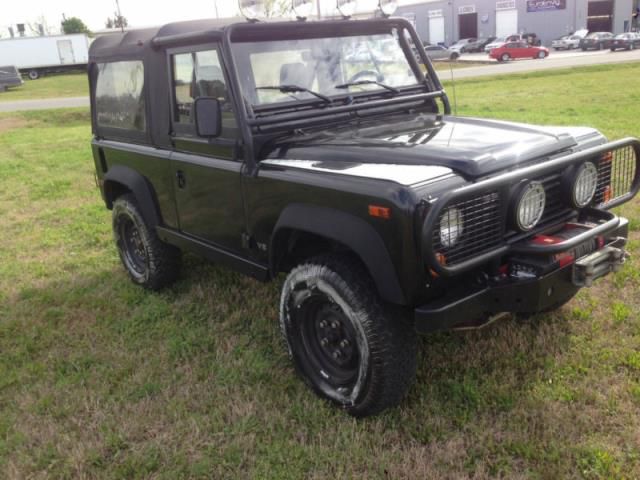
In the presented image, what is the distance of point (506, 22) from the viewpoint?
5444 centimetres

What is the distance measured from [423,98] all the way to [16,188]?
726cm

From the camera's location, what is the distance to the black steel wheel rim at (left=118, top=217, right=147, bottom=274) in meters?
4.89

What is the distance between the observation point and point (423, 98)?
3920mm

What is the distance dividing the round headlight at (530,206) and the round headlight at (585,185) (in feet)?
0.81

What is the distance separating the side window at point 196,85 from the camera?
3408mm

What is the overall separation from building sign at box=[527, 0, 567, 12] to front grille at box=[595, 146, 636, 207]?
53976 millimetres

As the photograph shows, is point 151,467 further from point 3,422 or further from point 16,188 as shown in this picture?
point 16,188

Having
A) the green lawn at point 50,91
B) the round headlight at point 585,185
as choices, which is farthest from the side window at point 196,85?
the green lawn at point 50,91

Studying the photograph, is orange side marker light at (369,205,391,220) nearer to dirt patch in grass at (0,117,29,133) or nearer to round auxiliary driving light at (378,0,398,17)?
round auxiliary driving light at (378,0,398,17)

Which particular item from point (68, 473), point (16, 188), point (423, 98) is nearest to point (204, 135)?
point (423, 98)

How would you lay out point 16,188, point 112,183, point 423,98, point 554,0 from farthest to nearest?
point 554,0
point 16,188
point 112,183
point 423,98

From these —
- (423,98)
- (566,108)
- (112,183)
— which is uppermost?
(423,98)

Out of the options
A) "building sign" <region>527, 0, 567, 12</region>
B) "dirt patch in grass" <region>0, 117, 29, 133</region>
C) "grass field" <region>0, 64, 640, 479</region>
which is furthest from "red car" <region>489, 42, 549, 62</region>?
"grass field" <region>0, 64, 640, 479</region>

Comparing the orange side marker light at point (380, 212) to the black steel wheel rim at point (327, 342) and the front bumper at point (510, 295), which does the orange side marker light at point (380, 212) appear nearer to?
the front bumper at point (510, 295)
